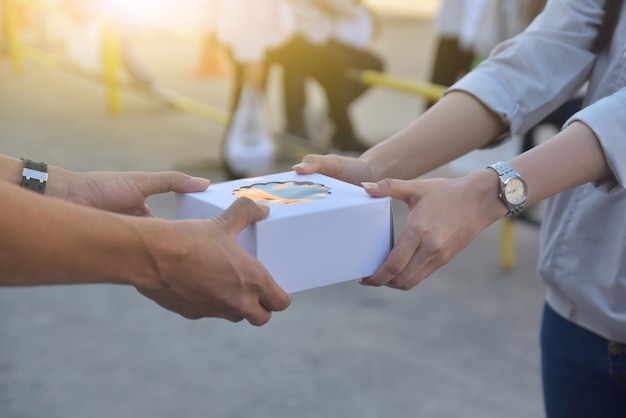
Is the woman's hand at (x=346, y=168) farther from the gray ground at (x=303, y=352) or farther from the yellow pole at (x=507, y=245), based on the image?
the yellow pole at (x=507, y=245)

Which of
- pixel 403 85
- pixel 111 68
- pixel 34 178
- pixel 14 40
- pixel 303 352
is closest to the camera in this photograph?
pixel 34 178

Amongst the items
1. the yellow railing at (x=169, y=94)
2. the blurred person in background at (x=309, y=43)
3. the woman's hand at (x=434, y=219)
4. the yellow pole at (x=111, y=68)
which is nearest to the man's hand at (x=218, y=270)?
the woman's hand at (x=434, y=219)

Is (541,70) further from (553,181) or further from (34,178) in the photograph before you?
(34,178)

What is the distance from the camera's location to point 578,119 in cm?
121

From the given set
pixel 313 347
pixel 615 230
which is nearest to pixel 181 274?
pixel 615 230

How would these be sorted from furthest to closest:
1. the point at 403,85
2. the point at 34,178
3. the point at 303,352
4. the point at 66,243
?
the point at 403,85, the point at 303,352, the point at 34,178, the point at 66,243

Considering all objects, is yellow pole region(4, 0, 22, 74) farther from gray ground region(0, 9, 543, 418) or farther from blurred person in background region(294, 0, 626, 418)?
blurred person in background region(294, 0, 626, 418)

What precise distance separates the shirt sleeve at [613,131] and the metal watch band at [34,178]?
827 mm

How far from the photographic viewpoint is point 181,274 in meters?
1.10

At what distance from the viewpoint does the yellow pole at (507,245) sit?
3.64 metres

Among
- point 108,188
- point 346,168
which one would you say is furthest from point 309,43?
point 108,188

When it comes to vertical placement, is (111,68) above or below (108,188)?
below

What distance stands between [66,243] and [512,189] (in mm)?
616

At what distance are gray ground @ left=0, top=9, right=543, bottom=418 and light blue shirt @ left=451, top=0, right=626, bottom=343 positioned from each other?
4.70 ft
